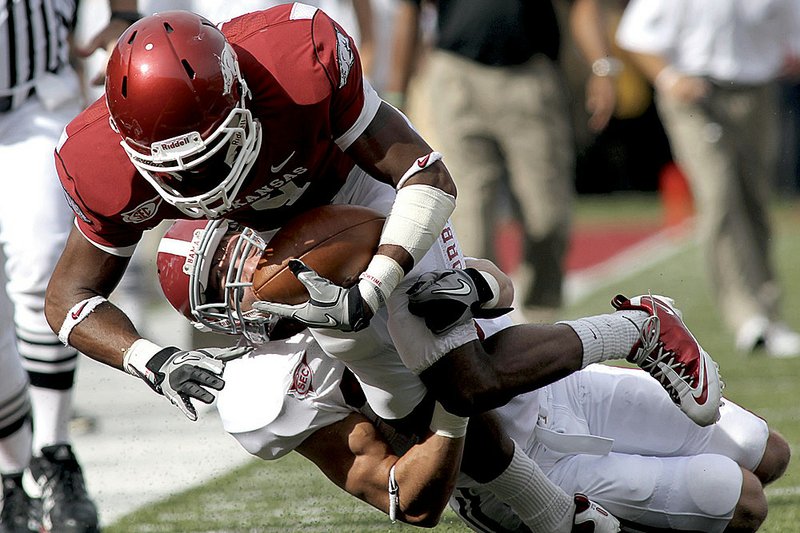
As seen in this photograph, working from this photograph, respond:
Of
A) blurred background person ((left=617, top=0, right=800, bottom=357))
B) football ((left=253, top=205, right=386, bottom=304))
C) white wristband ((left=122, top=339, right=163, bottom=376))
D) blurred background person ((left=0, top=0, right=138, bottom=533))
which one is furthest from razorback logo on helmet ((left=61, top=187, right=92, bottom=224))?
blurred background person ((left=617, top=0, right=800, bottom=357))

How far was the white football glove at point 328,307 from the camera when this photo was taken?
108 inches

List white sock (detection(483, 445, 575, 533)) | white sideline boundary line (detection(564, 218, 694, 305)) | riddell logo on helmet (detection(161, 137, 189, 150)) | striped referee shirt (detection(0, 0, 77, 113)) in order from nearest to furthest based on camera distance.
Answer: riddell logo on helmet (detection(161, 137, 189, 150))
white sock (detection(483, 445, 575, 533))
striped referee shirt (detection(0, 0, 77, 113))
white sideline boundary line (detection(564, 218, 694, 305))

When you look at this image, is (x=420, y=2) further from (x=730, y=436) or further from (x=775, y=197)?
(x=775, y=197)

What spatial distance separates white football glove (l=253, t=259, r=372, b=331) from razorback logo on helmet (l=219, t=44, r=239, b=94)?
1.33ft

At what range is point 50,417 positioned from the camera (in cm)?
390

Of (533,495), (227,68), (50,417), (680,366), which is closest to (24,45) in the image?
(50,417)

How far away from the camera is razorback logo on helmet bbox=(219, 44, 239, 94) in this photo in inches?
113

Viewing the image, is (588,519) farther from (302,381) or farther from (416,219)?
(416,219)

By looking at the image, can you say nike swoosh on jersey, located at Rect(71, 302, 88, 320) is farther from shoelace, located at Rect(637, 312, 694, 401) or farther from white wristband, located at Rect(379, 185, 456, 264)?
shoelace, located at Rect(637, 312, 694, 401)

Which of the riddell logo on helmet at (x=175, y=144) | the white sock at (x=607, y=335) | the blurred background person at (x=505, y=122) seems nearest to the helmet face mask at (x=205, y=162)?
the riddell logo on helmet at (x=175, y=144)

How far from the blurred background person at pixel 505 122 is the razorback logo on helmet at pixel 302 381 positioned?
2.89m

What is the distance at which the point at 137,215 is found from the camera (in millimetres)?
3127

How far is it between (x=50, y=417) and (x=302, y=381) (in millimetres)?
1010

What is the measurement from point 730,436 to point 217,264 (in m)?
1.37
